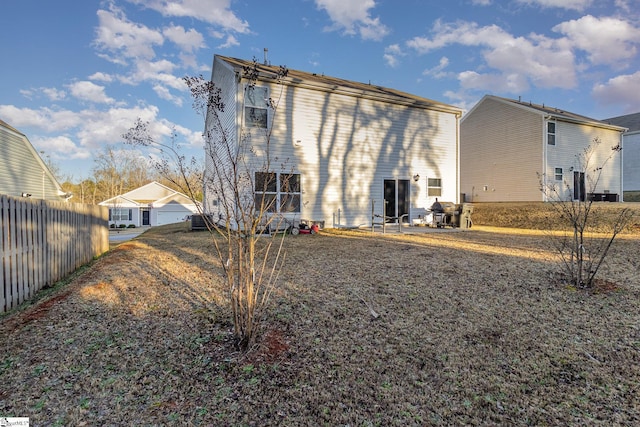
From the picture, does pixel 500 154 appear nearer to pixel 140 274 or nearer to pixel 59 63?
pixel 140 274

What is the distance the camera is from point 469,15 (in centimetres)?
1270

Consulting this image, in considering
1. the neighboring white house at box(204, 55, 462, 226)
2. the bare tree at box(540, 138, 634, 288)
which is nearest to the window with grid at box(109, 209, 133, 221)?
the neighboring white house at box(204, 55, 462, 226)

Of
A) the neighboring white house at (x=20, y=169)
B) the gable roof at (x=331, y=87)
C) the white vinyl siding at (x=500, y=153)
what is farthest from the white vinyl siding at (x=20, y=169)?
the white vinyl siding at (x=500, y=153)

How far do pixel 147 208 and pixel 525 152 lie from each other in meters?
38.5

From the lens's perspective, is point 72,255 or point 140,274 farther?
point 72,255

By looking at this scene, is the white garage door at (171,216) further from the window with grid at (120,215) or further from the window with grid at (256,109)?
the window with grid at (256,109)

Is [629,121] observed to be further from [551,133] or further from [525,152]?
[525,152]

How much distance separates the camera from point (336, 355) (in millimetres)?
2799

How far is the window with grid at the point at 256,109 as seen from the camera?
10641mm

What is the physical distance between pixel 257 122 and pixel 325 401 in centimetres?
990

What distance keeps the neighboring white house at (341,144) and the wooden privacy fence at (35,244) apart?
5076 millimetres

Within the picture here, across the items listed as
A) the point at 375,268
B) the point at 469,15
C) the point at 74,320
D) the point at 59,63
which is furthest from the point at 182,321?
the point at 59,63

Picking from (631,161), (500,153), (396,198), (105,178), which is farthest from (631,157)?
(105,178)

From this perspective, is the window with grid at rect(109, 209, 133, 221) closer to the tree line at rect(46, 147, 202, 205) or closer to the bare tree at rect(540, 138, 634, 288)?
the tree line at rect(46, 147, 202, 205)
